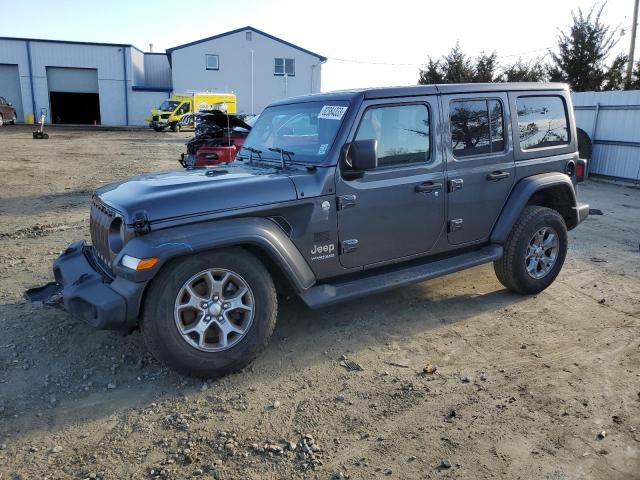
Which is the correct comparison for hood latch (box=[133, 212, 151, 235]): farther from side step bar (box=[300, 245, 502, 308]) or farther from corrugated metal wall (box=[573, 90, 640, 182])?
corrugated metal wall (box=[573, 90, 640, 182])

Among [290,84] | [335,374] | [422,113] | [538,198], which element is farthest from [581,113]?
[290,84]

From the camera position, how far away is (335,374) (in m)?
3.69

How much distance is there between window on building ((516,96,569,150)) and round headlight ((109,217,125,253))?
370 cm

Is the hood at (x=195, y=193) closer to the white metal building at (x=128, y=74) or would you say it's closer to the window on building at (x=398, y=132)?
the window on building at (x=398, y=132)

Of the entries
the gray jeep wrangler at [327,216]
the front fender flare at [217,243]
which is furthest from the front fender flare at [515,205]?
the front fender flare at [217,243]

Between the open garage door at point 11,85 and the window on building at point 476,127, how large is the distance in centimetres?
4688

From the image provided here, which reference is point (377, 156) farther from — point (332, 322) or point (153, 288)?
point (153, 288)

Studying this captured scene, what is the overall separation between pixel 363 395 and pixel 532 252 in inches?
104

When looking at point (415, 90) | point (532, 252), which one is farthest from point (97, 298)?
point (532, 252)

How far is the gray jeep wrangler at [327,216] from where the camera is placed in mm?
3328

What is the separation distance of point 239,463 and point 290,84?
144 feet

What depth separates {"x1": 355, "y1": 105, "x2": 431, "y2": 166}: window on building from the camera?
13.4ft

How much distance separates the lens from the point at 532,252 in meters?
5.10

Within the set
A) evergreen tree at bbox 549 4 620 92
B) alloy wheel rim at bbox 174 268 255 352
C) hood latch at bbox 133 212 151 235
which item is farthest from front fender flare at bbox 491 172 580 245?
evergreen tree at bbox 549 4 620 92
